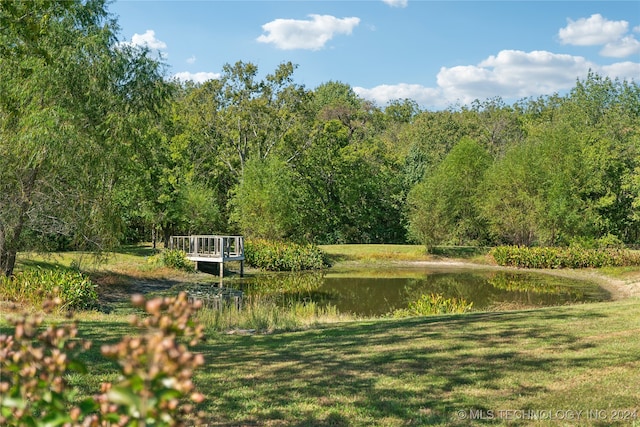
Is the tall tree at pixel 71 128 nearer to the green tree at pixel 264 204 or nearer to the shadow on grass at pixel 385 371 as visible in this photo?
the shadow on grass at pixel 385 371

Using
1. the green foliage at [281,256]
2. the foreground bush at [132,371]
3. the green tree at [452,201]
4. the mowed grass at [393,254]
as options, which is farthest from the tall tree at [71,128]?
the green tree at [452,201]

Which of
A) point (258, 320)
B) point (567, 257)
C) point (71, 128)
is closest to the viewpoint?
point (258, 320)

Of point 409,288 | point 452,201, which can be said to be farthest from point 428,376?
point 452,201

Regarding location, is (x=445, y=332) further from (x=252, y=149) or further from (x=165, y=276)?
(x=252, y=149)

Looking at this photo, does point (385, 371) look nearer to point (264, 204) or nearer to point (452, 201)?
point (264, 204)

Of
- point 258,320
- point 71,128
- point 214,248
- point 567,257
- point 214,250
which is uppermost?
point 71,128

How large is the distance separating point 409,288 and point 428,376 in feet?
60.2

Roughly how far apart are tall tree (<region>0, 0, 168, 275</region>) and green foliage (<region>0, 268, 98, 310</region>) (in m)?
1.31

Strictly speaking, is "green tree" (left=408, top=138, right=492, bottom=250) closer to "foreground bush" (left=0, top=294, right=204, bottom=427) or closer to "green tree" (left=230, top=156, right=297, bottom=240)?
"green tree" (left=230, top=156, right=297, bottom=240)

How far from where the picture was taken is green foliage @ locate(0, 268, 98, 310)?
14.4 meters

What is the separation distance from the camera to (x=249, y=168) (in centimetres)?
3553

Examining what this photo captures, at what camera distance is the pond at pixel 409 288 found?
20.6 meters

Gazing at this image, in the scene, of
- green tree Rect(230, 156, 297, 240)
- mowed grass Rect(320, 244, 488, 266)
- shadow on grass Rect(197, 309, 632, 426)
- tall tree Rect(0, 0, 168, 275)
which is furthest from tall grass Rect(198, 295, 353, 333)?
mowed grass Rect(320, 244, 488, 266)

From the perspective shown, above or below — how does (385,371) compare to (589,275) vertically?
above
